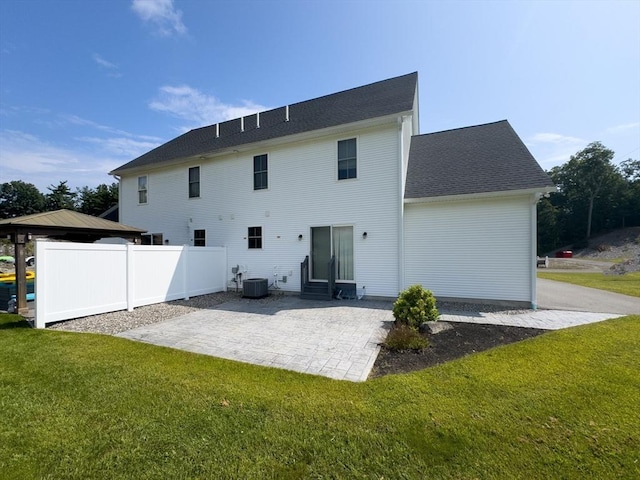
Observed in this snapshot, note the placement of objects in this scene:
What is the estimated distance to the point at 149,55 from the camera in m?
10.7

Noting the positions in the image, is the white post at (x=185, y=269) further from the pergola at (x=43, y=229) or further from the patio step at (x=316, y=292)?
the patio step at (x=316, y=292)

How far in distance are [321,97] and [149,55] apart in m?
7.30

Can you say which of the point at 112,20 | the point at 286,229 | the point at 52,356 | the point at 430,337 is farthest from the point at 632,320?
the point at 112,20

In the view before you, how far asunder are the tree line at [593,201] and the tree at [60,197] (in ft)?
265

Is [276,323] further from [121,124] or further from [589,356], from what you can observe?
[121,124]

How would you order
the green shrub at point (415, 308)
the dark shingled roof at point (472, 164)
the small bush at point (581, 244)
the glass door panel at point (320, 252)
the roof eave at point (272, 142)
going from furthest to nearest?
1. the small bush at point (581, 244)
2. the glass door panel at point (320, 252)
3. the roof eave at point (272, 142)
4. the dark shingled roof at point (472, 164)
5. the green shrub at point (415, 308)

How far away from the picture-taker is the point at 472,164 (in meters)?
→ 9.87

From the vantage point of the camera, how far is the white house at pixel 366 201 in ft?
27.6

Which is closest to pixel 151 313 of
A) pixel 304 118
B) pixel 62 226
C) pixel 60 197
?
pixel 62 226

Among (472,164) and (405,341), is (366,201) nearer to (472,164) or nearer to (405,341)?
(472,164)

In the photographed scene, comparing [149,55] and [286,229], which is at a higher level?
[149,55]

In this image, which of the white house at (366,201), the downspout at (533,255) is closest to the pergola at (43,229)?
the white house at (366,201)

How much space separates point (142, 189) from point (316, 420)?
15.4m

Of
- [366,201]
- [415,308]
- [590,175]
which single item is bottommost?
[415,308]
